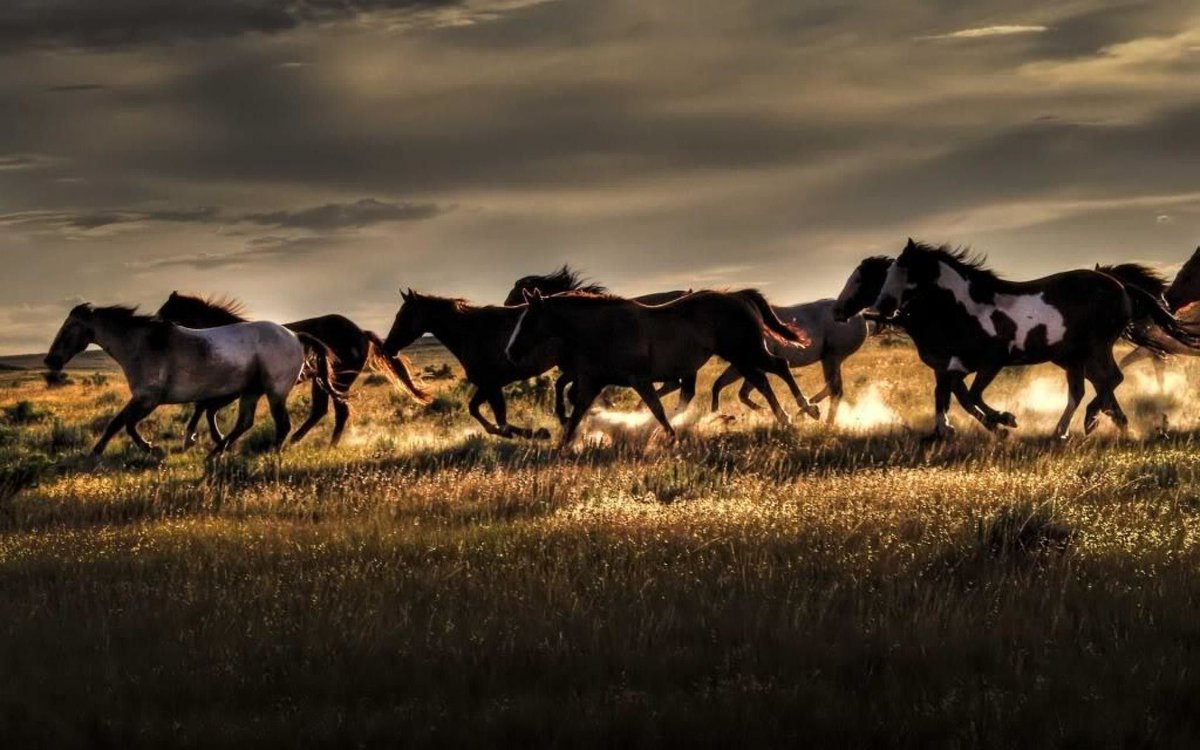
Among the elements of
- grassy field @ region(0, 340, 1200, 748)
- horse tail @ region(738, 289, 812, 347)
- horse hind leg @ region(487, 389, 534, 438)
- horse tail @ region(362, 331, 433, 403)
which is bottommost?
grassy field @ region(0, 340, 1200, 748)

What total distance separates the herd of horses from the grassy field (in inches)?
97.6

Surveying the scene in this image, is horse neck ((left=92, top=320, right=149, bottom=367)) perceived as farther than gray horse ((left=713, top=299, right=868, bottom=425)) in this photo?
No

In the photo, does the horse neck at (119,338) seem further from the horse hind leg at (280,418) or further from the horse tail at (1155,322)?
the horse tail at (1155,322)

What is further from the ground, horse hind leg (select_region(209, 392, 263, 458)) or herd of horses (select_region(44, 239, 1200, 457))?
herd of horses (select_region(44, 239, 1200, 457))

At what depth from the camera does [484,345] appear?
795 inches

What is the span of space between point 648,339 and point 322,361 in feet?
17.7

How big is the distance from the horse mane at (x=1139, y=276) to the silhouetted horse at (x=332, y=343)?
10.4 metres

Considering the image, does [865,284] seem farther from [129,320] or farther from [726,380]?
[129,320]

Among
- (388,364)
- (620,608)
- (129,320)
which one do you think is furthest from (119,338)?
(620,608)

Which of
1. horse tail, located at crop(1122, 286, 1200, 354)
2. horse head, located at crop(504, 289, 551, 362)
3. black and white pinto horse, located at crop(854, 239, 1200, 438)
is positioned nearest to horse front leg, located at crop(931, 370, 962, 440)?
black and white pinto horse, located at crop(854, 239, 1200, 438)

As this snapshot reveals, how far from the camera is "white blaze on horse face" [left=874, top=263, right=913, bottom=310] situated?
17.1m

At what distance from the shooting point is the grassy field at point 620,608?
20.1ft

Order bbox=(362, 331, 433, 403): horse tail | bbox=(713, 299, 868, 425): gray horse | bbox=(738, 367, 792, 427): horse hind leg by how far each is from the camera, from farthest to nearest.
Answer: bbox=(713, 299, 868, 425): gray horse → bbox=(362, 331, 433, 403): horse tail → bbox=(738, 367, 792, 427): horse hind leg

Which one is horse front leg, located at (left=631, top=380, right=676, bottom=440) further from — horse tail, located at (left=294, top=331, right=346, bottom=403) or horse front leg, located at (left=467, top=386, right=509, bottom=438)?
horse tail, located at (left=294, top=331, right=346, bottom=403)
